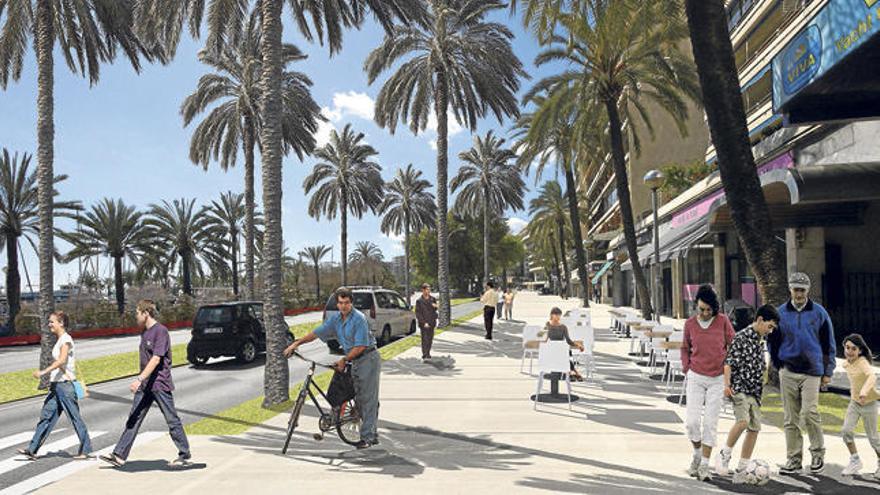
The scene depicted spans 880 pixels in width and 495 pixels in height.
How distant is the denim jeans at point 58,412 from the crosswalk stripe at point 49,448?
8.2 inches

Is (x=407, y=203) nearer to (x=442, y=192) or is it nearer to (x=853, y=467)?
(x=442, y=192)

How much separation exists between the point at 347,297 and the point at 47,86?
12.1 meters

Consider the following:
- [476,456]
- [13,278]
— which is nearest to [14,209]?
[13,278]

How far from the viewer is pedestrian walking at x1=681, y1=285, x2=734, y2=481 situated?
571 cm

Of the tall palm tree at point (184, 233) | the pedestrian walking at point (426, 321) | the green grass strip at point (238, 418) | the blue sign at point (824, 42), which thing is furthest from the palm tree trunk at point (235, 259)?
the blue sign at point (824, 42)

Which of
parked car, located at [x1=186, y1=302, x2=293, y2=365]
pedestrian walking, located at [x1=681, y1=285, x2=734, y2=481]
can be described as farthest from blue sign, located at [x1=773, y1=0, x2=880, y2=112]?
parked car, located at [x1=186, y1=302, x2=293, y2=365]

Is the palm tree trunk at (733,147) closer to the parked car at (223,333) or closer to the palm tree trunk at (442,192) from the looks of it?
the parked car at (223,333)

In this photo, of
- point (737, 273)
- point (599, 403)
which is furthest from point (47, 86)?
point (737, 273)

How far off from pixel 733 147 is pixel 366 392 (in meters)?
7.60

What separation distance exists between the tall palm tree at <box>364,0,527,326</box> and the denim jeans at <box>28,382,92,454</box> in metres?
18.6

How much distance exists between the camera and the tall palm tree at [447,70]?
24.8 m

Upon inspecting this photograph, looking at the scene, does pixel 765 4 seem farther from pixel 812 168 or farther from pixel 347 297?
pixel 347 297

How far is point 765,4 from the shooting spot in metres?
24.2

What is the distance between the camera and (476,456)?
6.61 m
